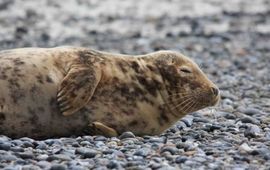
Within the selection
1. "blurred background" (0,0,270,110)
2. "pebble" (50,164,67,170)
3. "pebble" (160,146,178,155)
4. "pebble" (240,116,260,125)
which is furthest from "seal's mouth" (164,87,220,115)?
"blurred background" (0,0,270,110)

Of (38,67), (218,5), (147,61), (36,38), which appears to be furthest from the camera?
(218,5)

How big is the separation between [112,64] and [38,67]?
0.66 m

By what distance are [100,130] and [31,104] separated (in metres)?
0.57

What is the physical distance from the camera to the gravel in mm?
5605

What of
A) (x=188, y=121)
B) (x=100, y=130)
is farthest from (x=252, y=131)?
(x=100, y=130)

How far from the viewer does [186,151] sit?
5902 millimetres

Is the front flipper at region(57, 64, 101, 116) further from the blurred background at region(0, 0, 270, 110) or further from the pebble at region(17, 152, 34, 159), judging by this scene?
the blurred background at region(0, 0, 270, 110)

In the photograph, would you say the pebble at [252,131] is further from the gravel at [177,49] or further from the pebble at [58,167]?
the pebble at [58,167]

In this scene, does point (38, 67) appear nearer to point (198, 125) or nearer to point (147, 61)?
point (147, 61)

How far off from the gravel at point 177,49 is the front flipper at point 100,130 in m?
0.13

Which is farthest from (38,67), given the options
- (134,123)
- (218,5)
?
(218,5)

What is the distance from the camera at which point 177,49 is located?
14289mm

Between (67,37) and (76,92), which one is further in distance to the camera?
(67,37)

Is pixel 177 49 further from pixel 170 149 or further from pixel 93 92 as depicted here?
pixel 170 149
